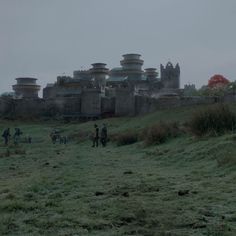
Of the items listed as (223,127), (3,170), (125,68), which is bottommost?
(3,170)

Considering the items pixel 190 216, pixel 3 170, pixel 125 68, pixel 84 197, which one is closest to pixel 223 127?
pixel 3 170

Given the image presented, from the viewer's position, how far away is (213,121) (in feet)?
55.7

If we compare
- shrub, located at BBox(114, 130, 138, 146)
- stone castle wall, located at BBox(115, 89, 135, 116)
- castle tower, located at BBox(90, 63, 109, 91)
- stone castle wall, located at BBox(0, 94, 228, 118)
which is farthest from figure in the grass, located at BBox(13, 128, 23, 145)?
castle tower, located at BBox(90, 63, 109, 91)

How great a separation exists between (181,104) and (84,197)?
3552cm

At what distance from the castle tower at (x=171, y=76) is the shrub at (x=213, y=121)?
5168 centimetres

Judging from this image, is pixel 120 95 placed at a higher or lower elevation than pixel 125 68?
lower

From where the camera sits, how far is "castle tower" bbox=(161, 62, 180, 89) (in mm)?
69750

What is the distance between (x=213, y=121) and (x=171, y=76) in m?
54.1

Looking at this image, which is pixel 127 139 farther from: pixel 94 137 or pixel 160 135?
pixel 160 135

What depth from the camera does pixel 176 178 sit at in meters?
9.63

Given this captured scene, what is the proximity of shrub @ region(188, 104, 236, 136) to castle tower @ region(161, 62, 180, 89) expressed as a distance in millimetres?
51678

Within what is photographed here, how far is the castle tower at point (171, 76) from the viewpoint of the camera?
2746 inches

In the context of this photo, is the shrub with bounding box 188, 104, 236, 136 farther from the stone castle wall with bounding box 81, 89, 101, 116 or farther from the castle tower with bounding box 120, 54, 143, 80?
the castle tower with bounding box 120, 54, 143, 80

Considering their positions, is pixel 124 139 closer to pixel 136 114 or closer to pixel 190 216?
pixel 190 216
